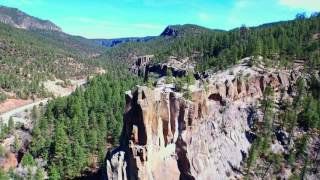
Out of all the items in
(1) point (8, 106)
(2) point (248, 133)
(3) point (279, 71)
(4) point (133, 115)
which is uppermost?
(3) point (279, 71)

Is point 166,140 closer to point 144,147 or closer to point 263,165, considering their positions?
point 144,147

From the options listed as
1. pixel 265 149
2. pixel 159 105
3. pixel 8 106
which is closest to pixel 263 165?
pixel 265 149

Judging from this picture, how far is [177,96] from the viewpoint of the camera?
71.9m

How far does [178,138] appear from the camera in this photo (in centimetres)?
7125

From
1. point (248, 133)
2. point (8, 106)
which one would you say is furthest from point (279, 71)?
point (8, 106)

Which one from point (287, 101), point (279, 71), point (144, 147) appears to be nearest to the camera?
point (144, 147)

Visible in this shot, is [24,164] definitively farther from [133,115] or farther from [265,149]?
[265,149]

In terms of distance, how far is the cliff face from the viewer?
6794 cm

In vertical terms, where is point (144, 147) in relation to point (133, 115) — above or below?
below

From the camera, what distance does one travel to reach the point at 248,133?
263 ft

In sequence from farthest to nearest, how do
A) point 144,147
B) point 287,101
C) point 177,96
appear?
point 287,101
point 177,96
point 144,147

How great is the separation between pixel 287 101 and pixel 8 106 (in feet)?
417

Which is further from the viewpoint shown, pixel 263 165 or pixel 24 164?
pixel 24 164

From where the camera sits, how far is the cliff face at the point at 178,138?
6794 centimetres
